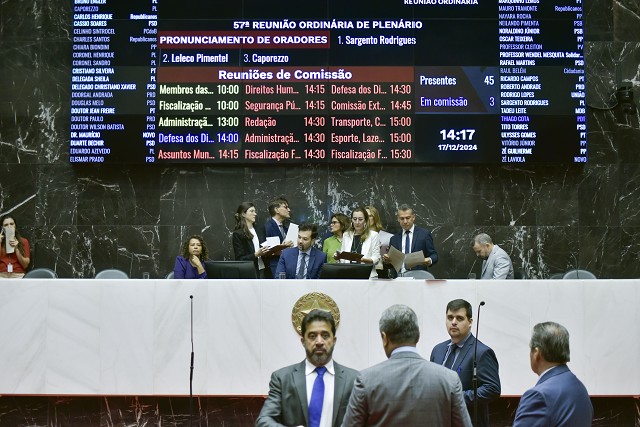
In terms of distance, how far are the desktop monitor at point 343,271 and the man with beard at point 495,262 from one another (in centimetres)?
175

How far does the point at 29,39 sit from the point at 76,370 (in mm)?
5383

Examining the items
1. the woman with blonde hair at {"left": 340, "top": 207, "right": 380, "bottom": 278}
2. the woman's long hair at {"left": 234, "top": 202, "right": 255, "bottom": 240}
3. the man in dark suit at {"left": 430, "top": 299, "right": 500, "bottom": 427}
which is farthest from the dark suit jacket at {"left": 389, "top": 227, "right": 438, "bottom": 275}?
the man in dark suit at {"left": 430, "top": 299, "right": 500, "bottom": 427}

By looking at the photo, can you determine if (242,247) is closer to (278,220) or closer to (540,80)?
(278,220)

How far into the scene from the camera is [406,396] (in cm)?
371

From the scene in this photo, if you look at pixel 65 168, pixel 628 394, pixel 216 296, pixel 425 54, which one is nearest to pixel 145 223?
pixel 65 168

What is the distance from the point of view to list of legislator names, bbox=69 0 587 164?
34.4 ft

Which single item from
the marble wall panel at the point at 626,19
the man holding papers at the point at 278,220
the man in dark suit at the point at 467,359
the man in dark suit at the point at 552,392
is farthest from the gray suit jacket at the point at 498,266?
the man in dark suit at the point at 552,392

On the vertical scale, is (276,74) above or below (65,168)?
above

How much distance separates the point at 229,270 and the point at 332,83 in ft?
11.4

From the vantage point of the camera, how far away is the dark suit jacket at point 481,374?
5.23 meters

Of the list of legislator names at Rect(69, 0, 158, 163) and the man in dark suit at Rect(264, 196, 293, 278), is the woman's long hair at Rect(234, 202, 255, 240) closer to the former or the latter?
the man in dark suit at Rect(264, 196, 293, 278)

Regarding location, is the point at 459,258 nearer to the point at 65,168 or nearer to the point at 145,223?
the point at 145,223

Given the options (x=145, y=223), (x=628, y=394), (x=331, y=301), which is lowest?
(x=628, y=394)

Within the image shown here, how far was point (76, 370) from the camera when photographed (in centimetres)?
775
